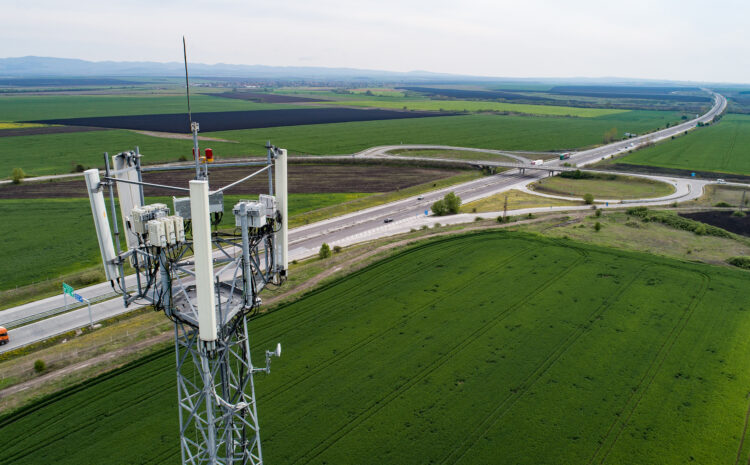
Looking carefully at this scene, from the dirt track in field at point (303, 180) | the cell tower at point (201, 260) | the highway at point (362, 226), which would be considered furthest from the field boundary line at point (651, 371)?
the dirt track in field at point (303, 180)

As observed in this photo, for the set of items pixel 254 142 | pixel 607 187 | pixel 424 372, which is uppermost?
pixel 254 142

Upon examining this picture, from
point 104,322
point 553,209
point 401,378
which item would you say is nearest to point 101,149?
point 104,322

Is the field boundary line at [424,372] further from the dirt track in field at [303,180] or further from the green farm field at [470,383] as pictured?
the dirt track in field at [303,180]

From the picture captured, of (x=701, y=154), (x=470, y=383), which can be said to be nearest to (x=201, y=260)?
(x=470, y=383)

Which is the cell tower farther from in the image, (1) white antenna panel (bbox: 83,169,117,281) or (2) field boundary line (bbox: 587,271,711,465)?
(2) field boundary line (bbox: 587,271,711,465)

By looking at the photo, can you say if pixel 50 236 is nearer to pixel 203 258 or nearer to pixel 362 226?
pixel 362 226

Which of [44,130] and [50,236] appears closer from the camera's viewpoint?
[50,236]

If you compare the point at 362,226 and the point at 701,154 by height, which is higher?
the point at 701,154

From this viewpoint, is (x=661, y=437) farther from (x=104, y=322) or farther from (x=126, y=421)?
(x=104, y=322)
